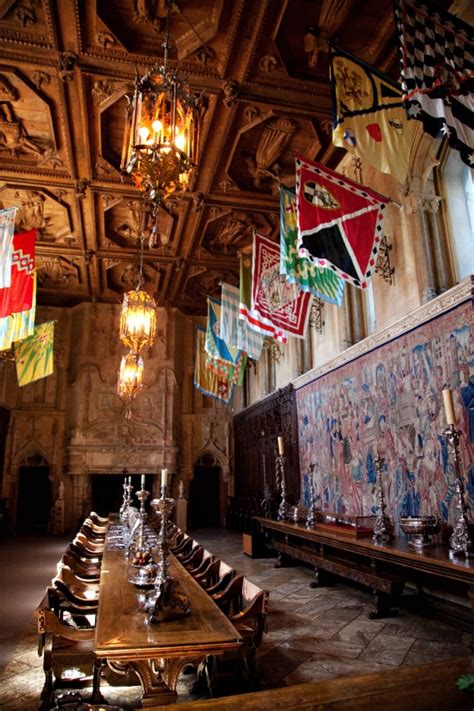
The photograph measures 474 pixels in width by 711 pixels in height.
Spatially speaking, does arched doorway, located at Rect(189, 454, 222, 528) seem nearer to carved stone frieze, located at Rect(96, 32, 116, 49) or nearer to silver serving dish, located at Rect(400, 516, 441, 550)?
silver serving dish, located at Rect(400, 516, 441, 550)

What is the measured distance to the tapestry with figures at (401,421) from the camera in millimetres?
6328

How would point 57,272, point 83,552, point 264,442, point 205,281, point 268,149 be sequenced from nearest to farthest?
point 83,552
point 268,149
point 264,442
point 57,272
point 205,281

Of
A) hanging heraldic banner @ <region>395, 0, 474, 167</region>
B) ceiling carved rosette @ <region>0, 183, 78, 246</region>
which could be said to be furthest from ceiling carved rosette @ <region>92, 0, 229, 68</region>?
ceiling carved rosette @ <region>0, 183, 78, 246</region>

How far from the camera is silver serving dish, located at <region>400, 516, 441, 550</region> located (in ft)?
18.4

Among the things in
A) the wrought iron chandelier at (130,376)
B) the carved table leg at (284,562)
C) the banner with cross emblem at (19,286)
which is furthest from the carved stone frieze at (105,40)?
the carved table leg at (284,562)

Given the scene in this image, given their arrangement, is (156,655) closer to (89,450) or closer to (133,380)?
(133,380)

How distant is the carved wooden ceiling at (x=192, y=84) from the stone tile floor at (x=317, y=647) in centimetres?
821

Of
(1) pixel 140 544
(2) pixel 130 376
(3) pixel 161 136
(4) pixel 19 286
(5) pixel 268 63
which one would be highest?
(5) pixel 268 63

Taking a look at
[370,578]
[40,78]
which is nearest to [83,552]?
[370,578]

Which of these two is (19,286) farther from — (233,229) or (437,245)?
(437,245)

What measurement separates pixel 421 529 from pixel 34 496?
1666 centimetres

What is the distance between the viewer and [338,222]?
684cm

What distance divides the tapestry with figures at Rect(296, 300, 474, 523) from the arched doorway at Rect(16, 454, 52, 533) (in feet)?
40.6

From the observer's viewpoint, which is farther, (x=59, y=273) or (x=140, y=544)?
(x=59, y=273)
